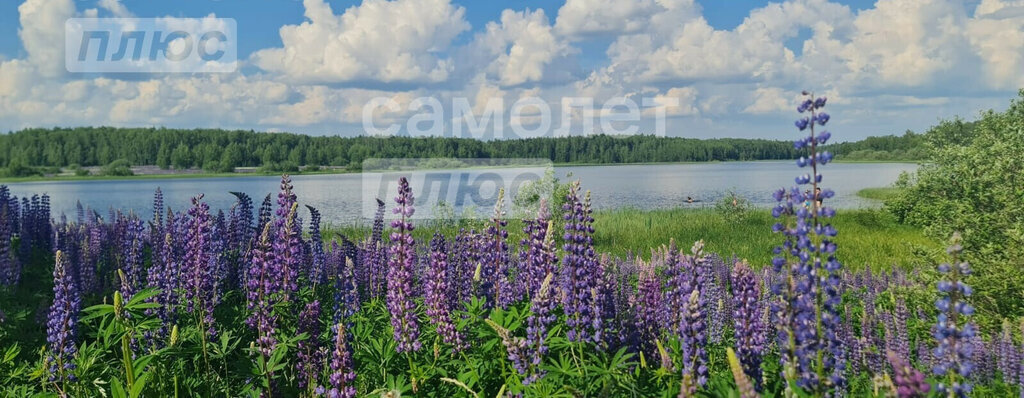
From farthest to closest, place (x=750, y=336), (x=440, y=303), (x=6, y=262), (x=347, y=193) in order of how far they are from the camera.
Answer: (x=347, y=193), (x=6, y=262), (x=440, y=303), (x=750, y=336)

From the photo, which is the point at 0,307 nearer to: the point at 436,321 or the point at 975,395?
the point at 436,321

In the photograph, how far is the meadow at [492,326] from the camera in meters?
2.76

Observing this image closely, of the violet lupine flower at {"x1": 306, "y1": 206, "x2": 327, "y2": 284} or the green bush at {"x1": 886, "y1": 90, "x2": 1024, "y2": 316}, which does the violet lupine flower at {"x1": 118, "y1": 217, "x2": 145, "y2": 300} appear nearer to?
the violet lupine flower at {"x1": 306, "y1": 206, "x2": 327, "y2": 284}

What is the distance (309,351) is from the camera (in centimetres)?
448

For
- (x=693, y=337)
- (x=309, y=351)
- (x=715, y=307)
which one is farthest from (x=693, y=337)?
(x=715, y=307)

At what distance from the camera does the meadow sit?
276cm

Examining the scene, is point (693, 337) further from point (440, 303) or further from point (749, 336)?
point (440, 303)

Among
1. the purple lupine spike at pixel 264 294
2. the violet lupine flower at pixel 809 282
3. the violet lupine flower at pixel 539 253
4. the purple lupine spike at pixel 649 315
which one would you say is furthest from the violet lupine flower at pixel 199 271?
the violet lupine flower at pixel 809 282

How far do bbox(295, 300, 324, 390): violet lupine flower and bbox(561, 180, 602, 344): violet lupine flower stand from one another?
5.72 ft

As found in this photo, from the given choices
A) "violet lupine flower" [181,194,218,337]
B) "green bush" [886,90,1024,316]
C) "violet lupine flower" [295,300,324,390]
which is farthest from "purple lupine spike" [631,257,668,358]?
"green bush" [886,90,1024,316]

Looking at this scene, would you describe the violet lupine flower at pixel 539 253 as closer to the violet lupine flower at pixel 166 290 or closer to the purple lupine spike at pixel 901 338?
the violet lupine flower at pixel 166 290

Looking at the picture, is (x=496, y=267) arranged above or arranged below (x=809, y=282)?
below

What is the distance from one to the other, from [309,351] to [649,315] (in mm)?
2476

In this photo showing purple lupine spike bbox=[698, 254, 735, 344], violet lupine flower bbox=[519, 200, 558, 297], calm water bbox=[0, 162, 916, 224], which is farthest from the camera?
calm water bbox=[0, 162, 916, 224]
